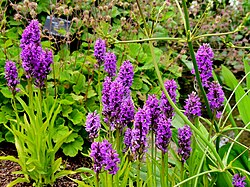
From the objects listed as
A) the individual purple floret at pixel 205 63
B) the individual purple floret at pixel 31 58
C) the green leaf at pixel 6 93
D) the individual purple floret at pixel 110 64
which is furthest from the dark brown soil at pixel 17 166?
the individual purple floret at pixel 205 63

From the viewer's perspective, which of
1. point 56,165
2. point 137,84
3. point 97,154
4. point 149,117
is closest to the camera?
point 97,154

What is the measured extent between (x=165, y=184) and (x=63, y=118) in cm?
162

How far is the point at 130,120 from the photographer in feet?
7.64

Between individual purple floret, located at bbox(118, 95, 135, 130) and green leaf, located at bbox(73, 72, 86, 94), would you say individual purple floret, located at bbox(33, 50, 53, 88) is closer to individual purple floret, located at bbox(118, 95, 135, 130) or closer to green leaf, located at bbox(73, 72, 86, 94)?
individual purple floret, located at bbox(118, 95, 135, 130)

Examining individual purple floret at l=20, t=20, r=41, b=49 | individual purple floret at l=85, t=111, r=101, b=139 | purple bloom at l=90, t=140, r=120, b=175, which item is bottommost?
purple bloom at l=90, t=140, r=120, b=175

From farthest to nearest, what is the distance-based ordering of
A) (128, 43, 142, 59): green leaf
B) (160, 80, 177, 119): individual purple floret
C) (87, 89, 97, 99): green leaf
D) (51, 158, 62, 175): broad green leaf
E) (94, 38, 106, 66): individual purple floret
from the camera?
(128, 43, 142, 59): green leaf, (87, 89, 97, 99): green leaf, (51, 158, 62, 175): broad green leaf, (94, 38, 106, 66): individual purple floret, (160, 80, 177, 119): individual purple floret

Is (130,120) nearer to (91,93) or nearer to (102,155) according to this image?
(102,155)

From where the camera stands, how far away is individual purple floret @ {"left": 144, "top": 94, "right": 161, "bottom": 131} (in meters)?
2.13

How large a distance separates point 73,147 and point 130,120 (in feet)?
4.86

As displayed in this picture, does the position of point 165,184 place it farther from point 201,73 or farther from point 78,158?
point 78,158

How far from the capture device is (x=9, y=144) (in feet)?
13.0

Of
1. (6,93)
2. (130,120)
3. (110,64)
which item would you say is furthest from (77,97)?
(130,120)

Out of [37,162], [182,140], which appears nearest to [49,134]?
[37,162]

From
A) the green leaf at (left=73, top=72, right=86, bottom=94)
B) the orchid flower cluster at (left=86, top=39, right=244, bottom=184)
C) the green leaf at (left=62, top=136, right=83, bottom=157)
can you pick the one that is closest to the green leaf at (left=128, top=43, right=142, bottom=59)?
the green leaf at (left=73, top=72, right=86, bottom=94)
